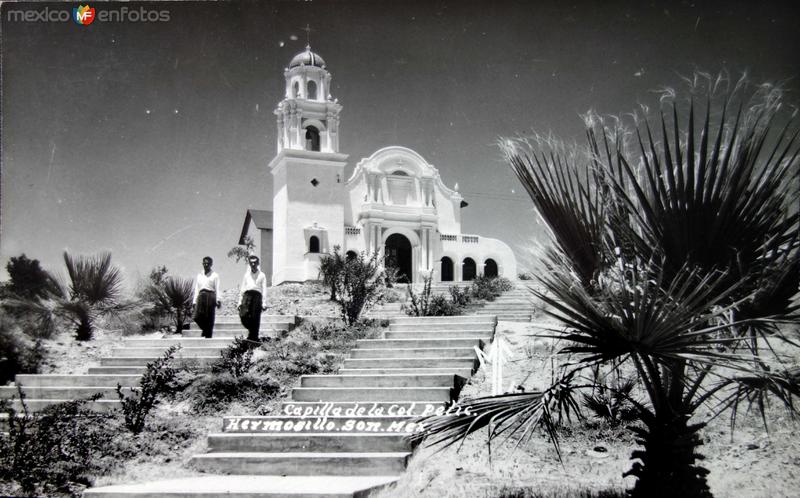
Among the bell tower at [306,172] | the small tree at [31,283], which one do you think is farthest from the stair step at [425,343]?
the bell tower at [306,172]

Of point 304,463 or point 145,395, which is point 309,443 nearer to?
point 304,463

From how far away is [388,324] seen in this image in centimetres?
1081

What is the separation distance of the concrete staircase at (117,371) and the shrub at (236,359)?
274mm

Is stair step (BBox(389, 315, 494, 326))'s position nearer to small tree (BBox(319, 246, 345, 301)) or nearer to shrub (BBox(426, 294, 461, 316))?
shrub (BBox(426, 294, 461, 316))

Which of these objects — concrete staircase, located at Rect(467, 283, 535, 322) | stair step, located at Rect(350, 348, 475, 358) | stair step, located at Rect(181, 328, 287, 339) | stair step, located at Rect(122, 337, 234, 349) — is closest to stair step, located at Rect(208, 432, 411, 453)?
stair step, located at Rect(350, 348, 475, 358)

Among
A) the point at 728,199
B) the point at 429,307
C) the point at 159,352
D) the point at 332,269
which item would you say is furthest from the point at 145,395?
the point at 332,269

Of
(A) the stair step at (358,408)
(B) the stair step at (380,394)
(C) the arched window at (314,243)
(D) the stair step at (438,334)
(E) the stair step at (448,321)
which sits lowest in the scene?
(A) the stair step at (358,408)

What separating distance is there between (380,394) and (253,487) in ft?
6.36

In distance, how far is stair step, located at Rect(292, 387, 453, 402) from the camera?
21.5ft

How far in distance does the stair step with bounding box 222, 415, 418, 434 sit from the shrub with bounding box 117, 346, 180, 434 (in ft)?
4.59

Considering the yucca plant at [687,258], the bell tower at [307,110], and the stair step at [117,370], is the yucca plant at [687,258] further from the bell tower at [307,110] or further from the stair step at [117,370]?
the bell tower at [307,110]

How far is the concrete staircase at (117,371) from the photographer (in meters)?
7.59

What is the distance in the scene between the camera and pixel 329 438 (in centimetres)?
586

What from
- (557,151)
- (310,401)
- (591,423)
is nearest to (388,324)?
(310,401)
